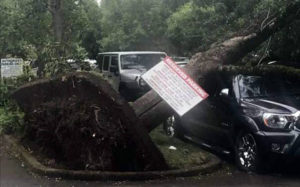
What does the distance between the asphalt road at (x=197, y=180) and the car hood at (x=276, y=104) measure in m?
0.96

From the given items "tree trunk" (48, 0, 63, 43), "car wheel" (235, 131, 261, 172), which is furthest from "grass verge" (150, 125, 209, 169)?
"tree trunk" (48, 0, 63, 43)

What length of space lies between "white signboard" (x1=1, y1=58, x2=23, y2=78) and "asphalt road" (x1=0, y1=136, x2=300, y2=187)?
4.67m

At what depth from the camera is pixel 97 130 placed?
24.2 ft

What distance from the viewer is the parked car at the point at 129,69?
15.8 meters

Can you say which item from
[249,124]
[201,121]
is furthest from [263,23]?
[249,124]

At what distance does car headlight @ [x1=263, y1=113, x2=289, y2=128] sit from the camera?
7.45 metres

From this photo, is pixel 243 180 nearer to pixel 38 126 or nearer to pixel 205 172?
pixel 205 172

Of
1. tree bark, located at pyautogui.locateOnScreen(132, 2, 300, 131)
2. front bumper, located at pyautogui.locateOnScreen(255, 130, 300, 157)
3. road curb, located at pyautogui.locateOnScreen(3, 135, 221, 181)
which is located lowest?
road curb, located at pyautogui.locateOnScreen(3, 135, 221, 181)

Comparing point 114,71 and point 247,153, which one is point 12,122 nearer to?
point 247,153

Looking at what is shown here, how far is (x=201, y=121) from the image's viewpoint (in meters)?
9.60

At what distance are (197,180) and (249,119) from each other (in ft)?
3.93

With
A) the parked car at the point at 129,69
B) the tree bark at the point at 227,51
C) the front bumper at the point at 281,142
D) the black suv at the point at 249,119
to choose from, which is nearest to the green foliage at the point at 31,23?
the parked car at the point at 129,69

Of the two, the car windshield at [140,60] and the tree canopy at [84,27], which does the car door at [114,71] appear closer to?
the car windshield at [140,60]

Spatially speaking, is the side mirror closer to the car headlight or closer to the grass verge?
the grass verge
